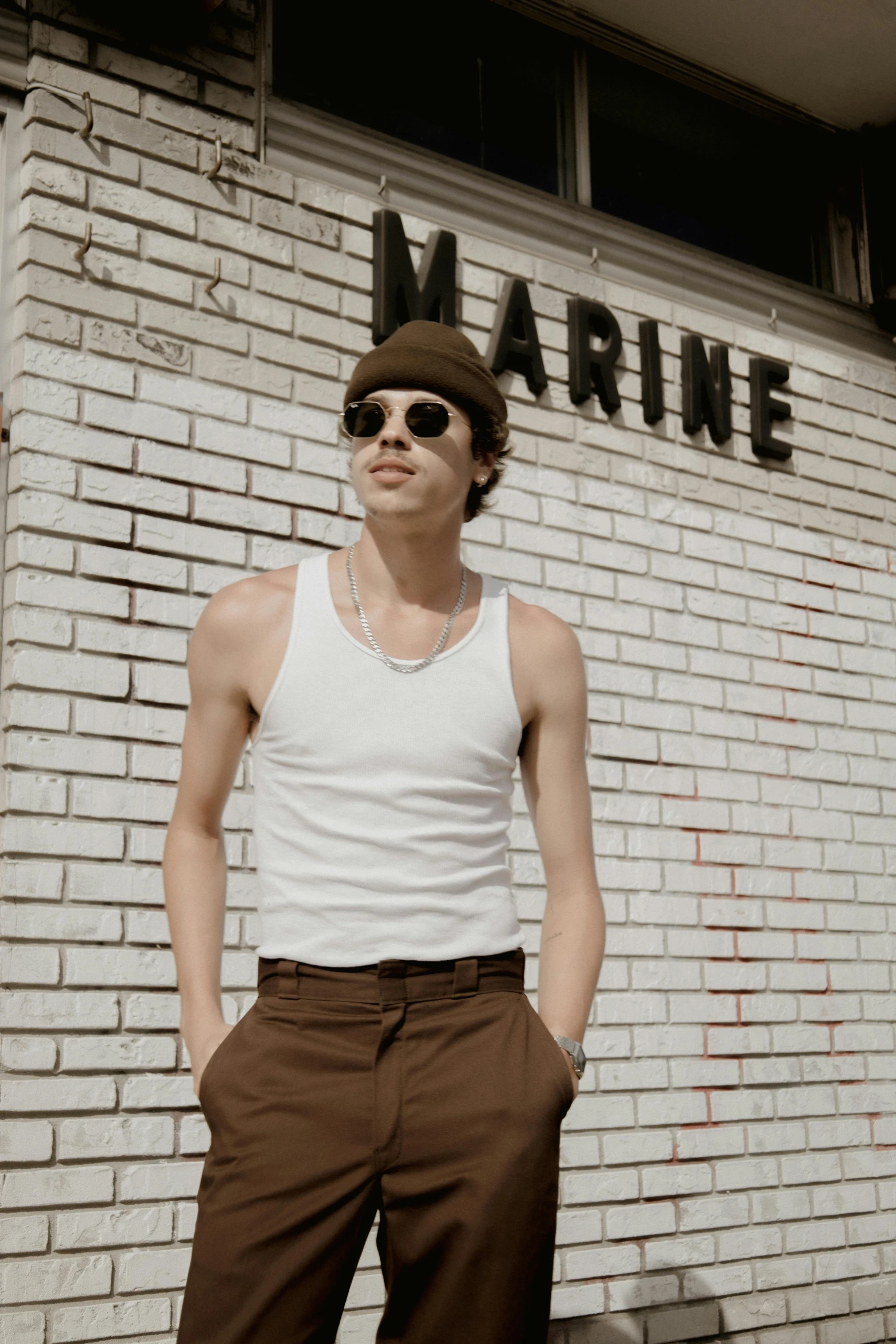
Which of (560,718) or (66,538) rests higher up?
(66,538)

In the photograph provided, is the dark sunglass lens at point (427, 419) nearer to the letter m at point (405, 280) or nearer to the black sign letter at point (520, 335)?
the letter m at point (405, 280)

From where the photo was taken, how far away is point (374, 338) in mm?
4414

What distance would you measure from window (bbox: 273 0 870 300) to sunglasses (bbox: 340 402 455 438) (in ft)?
8.58

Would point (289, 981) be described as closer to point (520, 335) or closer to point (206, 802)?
point (206, 802)

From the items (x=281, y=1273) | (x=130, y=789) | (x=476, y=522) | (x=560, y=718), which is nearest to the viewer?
(x=281, y=1273)

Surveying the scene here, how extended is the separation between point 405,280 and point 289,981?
301cm

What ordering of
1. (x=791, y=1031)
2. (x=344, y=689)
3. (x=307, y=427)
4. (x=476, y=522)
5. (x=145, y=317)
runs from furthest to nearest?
(x=791, y=1031) → (x=476, y=522) → (x=307, y=427) → (x=145, y=317) → (x=344, y=689)

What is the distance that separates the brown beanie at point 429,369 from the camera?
231 centimetres

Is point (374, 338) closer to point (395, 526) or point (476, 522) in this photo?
point (476, 522)

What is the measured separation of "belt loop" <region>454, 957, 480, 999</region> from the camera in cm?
201

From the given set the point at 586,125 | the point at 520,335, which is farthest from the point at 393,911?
the point at 586,125

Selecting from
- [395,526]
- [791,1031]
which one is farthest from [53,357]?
[791,1031]

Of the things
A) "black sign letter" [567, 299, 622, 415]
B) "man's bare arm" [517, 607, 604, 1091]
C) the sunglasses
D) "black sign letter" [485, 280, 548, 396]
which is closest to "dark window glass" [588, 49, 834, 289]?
"black sign letter" [567, 299, 622, 415]

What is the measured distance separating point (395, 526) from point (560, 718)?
422 mm
